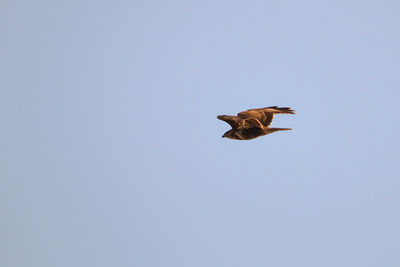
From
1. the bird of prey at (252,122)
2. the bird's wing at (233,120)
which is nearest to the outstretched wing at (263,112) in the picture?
the bird of prey at (252,122)

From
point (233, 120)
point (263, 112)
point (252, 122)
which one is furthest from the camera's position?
point (252, 122)

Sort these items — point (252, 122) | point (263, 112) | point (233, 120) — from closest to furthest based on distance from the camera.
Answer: point (233, 120), point (263, 112), point (252, 122)

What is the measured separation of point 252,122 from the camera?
2642 cm

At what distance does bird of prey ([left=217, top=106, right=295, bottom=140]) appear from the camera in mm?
26062

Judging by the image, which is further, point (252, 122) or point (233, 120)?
point (252, 122)

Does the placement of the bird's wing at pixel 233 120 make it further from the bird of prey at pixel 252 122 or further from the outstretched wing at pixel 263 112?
the outstretched wing at pixel 263 112

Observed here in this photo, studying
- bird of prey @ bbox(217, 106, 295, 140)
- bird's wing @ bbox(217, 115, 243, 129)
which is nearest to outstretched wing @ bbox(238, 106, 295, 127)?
bird of prey @ bbox(217, 106, 295, 140)

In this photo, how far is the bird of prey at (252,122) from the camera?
1026 inches

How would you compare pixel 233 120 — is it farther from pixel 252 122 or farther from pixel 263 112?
pixel 263 112

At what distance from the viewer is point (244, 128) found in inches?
1050

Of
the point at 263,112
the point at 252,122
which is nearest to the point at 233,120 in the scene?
the point at 252,122

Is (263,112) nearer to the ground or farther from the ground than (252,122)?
farther from the ground

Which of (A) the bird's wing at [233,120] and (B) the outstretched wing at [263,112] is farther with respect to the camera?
(B) the outstretched wing at [263,112]

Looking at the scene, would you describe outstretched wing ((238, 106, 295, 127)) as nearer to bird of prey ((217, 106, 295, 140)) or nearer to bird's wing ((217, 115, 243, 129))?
bird of prey ((217, 106, 295, 140))
